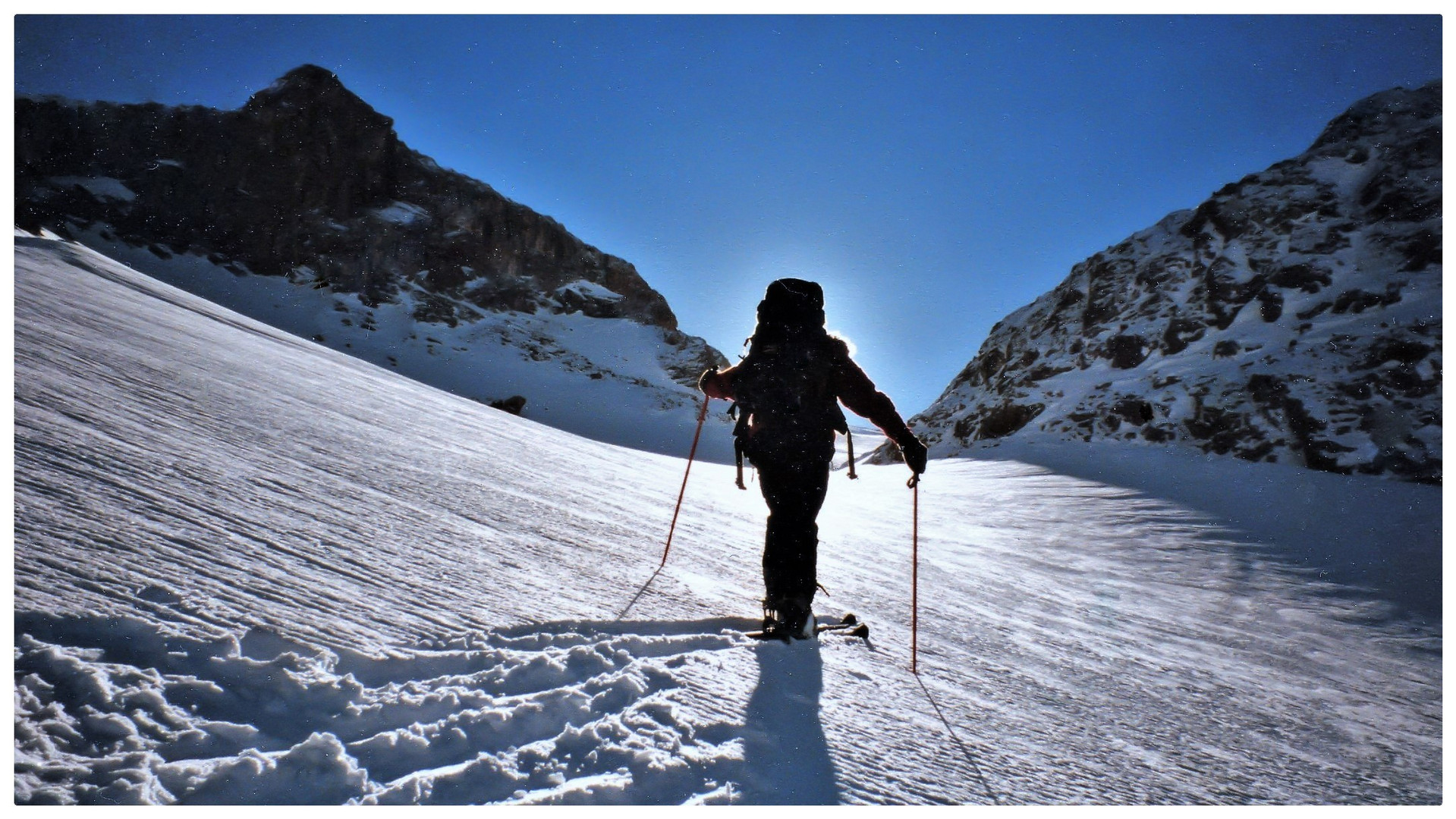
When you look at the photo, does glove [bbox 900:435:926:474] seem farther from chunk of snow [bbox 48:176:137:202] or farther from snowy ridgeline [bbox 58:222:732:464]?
chunk of snow [bbox 48:176:137:202]

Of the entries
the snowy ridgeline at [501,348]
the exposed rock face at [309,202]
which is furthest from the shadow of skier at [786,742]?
the exposed rock face at [309,202]

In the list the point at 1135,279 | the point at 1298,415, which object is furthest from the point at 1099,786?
the point at 1135,279

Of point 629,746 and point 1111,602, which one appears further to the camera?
point 1111,602

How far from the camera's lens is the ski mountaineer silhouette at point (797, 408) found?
7.88ft

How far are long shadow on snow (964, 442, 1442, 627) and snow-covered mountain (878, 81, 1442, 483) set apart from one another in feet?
8.43

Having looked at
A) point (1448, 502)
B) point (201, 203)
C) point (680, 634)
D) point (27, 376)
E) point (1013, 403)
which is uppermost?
point (201, 203)

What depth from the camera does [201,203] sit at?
47.2m

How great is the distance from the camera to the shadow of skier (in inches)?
45.8

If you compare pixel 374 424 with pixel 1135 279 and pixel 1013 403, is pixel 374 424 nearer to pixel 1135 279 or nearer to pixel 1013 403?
pixel 1013 403

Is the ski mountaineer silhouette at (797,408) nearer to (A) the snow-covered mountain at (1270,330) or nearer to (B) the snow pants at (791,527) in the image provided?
(B) the snow pants at (791,527)

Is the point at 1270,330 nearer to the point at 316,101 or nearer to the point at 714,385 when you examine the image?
the point at 714,385

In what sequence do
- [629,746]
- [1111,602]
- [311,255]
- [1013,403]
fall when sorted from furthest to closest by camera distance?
[311,255] → [1013,403] → [1111,602] → [629,746]

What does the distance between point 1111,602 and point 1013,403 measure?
16.9 m

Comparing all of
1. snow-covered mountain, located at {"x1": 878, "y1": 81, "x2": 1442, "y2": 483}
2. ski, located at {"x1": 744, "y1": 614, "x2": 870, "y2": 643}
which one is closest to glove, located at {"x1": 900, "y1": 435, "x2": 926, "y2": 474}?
ski, located at {"x1": 744, "y1": 614, "x2": 870, "y2": 643}
